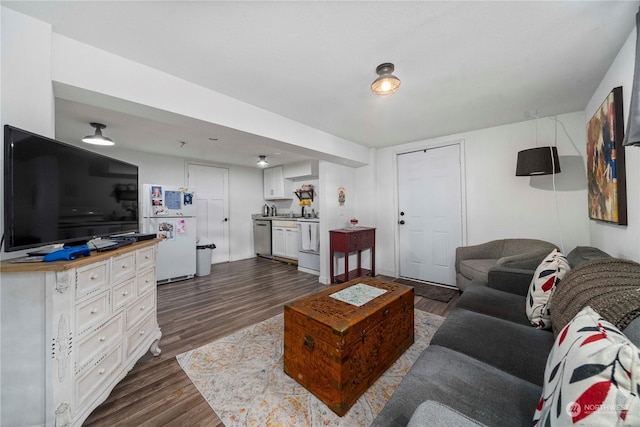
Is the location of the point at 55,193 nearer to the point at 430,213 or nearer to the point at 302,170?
the point at 430,213

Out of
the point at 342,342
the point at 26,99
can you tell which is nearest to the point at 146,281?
the point at 26,99

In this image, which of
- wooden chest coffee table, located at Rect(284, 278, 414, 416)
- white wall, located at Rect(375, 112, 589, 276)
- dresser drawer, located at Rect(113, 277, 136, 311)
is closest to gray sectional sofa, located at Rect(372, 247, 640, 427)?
wooden chest coffee table, located at Rect(284, 278, 414, 416)

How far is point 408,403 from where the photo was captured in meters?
0.93

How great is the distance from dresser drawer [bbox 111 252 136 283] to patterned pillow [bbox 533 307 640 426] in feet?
6.78

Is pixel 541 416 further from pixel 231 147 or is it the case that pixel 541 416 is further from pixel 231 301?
pixel 231 147

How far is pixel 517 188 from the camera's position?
9.98ft

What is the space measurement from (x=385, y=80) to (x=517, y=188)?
2445 mm

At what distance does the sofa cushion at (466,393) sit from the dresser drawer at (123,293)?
1620mm

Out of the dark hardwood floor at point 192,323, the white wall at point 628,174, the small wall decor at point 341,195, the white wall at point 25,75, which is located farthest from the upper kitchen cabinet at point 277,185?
the white wall at point 628,174

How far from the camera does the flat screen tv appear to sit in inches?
43.8

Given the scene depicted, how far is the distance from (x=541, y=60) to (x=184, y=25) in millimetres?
2445

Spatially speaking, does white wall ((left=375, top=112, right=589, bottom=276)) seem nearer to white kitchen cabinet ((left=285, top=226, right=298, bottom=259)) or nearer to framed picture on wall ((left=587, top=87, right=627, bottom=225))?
framed picture on wall ((left=587, top=87, right=627, bottom=225))

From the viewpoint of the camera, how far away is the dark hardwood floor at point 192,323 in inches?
56.0
